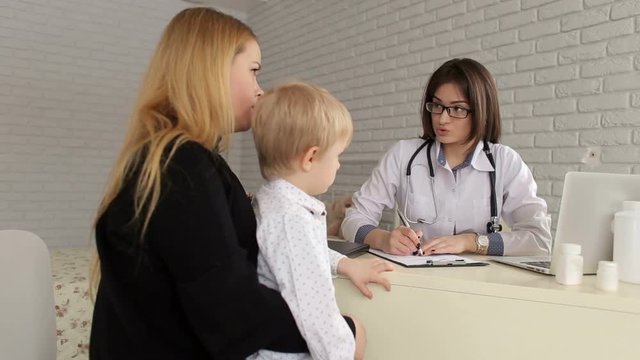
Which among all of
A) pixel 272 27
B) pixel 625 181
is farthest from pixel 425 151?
pixel 272 27

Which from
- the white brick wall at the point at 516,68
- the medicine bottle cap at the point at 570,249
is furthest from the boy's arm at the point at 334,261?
the white brick wall at the point at 516,68

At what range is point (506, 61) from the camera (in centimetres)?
304

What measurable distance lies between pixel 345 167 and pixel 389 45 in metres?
1.02

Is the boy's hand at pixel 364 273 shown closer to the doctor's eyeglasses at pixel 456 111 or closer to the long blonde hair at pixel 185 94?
the long blonde hair at pixel 185 94

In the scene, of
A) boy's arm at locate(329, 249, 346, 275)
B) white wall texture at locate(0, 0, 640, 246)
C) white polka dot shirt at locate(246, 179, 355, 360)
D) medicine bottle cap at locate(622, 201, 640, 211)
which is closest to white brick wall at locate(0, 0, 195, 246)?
white wall texture at locate(0, 0, 640, 246)

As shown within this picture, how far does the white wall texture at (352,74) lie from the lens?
261 cm

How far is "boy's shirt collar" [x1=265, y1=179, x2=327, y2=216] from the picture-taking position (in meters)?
0.94

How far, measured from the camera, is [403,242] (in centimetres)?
134

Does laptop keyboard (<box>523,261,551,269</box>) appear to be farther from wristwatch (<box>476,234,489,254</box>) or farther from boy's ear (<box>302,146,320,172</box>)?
boy's ear (<box>302,146,320,172</box>)

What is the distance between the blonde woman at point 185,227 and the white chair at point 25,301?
0.92 ft

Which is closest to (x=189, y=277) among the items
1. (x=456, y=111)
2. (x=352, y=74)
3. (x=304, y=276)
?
(x=304, y=276)

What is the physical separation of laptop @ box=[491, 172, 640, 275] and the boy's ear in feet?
1.79

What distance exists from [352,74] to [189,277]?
3.63 metres

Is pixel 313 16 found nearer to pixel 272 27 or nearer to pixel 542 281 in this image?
pixel 272 27
